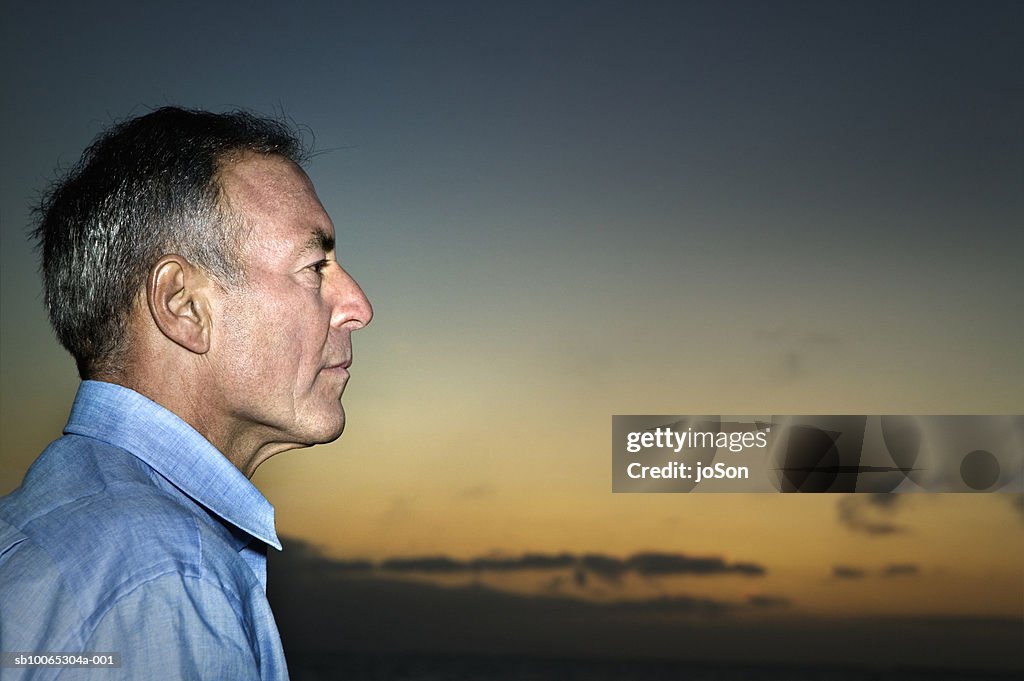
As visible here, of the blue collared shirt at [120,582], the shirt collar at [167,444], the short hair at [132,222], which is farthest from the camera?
the short hair at [132,222]

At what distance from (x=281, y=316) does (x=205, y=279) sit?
72 mm

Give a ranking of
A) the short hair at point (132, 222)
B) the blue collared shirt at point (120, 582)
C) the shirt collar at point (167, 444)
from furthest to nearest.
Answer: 1. the short hair at point (132, 222)
2. the shirt collar at point (167, 444)
3. the blue collared shirt at point (120, 582)

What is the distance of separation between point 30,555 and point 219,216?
1.21 feet

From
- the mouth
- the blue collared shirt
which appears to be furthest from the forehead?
the blue collared shirt

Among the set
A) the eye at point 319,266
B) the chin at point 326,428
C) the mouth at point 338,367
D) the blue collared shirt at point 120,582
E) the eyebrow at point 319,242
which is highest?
the eyebrow at point 319,242

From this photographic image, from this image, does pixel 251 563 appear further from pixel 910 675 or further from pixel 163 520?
pixel 910 675

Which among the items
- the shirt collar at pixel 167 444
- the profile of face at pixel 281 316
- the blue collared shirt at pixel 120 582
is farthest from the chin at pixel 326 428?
the blue collared shirt at pixel 120 582

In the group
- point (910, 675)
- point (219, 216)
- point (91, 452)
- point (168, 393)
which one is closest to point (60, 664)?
point (91, 452)

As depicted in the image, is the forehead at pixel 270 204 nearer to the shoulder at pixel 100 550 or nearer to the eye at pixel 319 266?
the eye at pixel 319 266

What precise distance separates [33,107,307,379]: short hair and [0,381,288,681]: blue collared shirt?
19cm

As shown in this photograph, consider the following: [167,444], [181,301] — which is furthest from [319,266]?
[167,444]

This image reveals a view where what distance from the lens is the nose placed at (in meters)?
0.94

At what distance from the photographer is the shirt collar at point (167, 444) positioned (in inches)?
29.4

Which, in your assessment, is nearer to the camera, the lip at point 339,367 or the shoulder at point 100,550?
the shoulder at point 100,550
